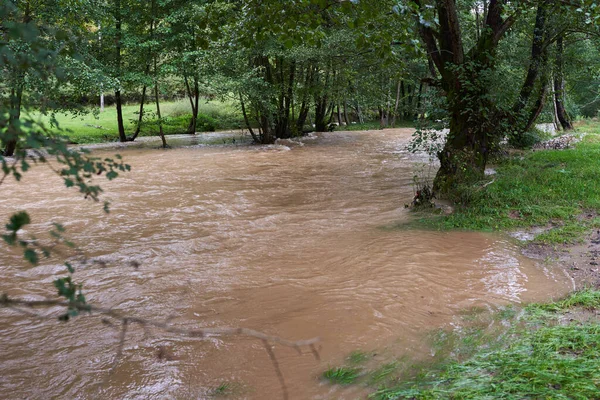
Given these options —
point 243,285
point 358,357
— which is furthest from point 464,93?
point 358,357

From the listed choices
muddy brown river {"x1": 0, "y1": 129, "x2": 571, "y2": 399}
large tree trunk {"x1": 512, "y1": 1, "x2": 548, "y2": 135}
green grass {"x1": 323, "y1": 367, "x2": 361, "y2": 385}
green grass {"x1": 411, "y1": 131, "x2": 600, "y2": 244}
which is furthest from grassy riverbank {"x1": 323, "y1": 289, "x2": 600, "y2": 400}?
large tree trunk {"x1": 512, "y1": 1, "x2": 548, "y2": 135}

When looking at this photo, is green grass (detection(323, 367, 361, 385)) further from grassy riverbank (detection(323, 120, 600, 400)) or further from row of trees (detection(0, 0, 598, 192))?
row of trees (detection(0, 0, 598, 192))

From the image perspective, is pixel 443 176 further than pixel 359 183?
No

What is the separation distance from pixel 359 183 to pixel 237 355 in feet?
29.4

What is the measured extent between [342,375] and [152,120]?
2393cm

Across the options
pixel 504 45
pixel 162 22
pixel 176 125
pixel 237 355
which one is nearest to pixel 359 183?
pixel 504 45

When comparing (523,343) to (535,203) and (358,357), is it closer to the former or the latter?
(358,357)

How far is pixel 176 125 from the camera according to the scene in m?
29.6

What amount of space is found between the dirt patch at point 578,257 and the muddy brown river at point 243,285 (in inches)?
8.5

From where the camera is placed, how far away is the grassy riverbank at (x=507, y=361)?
3150 mm

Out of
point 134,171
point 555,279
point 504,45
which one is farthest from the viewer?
point 134,171

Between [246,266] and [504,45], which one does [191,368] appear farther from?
[504,45]

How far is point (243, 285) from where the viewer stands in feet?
19.7

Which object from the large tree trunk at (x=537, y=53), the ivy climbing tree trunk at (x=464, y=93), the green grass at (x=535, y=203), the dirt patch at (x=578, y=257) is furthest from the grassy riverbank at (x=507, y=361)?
the large tree trunk at (x=537, y=53)
